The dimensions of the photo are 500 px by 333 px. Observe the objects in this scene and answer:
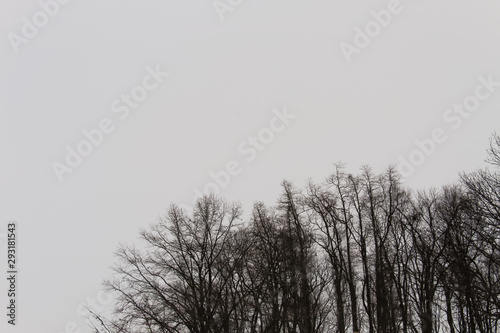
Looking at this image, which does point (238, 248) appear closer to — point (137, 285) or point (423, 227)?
point (137, 285)

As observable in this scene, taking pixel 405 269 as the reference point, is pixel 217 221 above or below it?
above

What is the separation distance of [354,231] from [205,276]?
32.8 ft

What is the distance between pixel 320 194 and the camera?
126ft

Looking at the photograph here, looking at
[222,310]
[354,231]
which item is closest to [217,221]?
[222,310]

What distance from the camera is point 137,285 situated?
3525 cm

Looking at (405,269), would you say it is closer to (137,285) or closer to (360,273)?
(360,273)

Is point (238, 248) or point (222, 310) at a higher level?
point (238, 248)

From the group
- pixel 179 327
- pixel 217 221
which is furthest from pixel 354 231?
pixel 179 327

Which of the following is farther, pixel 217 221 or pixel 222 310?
pixel 217 221

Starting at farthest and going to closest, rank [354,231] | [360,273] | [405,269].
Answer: [360,273], [354,231], [405,269]

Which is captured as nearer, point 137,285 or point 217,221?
point 137,285

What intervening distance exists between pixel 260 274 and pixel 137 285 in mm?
7705

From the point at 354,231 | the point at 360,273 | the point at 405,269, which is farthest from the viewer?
the point at 360,273

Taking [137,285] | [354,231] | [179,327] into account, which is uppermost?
[354,231]
